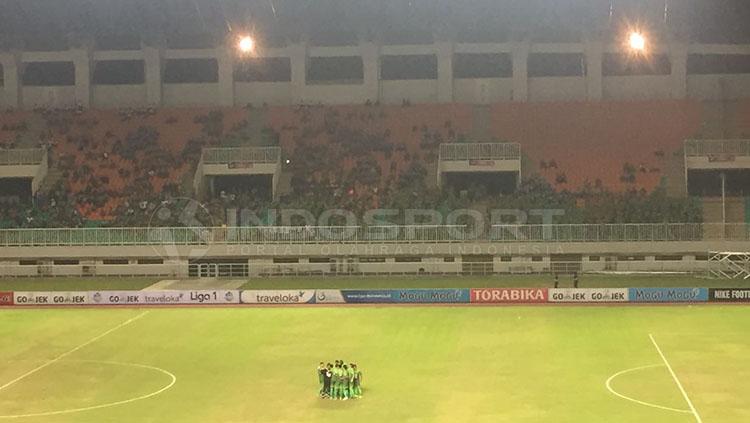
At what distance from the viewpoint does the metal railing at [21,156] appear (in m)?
61.9

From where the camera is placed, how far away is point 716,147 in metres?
58.9

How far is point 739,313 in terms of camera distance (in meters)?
41.7

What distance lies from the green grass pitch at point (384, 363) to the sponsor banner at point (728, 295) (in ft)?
3.39

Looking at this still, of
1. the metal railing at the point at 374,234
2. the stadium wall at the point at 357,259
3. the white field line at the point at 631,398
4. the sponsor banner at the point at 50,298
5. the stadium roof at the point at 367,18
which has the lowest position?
the white field line at the point at 631,398

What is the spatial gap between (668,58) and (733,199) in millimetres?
13572

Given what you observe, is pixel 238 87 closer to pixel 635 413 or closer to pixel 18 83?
pixel 18 83

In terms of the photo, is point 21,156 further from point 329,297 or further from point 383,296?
point 383,296

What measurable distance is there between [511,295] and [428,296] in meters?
3.82

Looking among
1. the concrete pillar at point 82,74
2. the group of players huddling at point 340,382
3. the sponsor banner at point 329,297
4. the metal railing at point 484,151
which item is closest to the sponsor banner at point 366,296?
the sponsor banner at point 329,297

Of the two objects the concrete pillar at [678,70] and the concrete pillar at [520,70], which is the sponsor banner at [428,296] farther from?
the concrete pillar at [678,70]

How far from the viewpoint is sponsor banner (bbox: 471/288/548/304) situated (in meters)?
45.2

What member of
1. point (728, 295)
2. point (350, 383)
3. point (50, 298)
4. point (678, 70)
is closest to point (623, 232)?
point (728, 295)

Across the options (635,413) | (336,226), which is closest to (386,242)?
(336,226)

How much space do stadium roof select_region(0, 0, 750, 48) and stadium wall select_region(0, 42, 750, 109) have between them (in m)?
1.04
